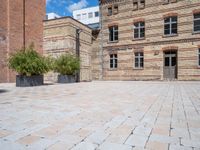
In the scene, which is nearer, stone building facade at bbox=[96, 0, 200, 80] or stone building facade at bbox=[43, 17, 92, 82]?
stone building facade at bbox=[96, 0, 200, 80]

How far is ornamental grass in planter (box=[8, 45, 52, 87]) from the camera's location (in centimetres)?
1267

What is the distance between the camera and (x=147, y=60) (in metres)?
19.4

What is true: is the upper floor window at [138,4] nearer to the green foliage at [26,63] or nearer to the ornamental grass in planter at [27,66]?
the ornamental grass in planter at [27,66]

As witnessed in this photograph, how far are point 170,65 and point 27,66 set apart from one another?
1303cm

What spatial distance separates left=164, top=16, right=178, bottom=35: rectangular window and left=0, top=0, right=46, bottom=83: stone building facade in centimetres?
1259

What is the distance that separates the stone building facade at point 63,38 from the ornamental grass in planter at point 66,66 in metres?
1.83

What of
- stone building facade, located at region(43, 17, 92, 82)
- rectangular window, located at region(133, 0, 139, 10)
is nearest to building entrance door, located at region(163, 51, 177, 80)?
rectangular window, located at region(133, 0, 139, 10)

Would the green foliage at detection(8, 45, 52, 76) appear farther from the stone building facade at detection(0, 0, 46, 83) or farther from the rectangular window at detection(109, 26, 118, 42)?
the rectangular window at detection(109, 26, 118, 42)

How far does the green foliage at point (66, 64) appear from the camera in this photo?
17.0 m

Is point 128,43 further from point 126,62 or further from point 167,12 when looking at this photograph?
point 167,12

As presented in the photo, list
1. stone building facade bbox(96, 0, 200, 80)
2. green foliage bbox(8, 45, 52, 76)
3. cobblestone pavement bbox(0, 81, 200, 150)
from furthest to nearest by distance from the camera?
stone building facade bbox(96, 0, 200, 80) → green foliage bbox(8, 45, 52, 76) → cobblestone pavement bbox(0, 81, 200, 150)

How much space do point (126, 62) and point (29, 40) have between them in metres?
10.1

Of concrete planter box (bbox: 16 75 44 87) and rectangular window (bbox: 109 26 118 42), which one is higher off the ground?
rectangular window (bbox: 109 26 118 42)

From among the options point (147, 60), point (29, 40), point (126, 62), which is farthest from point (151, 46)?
point (29, 40)
